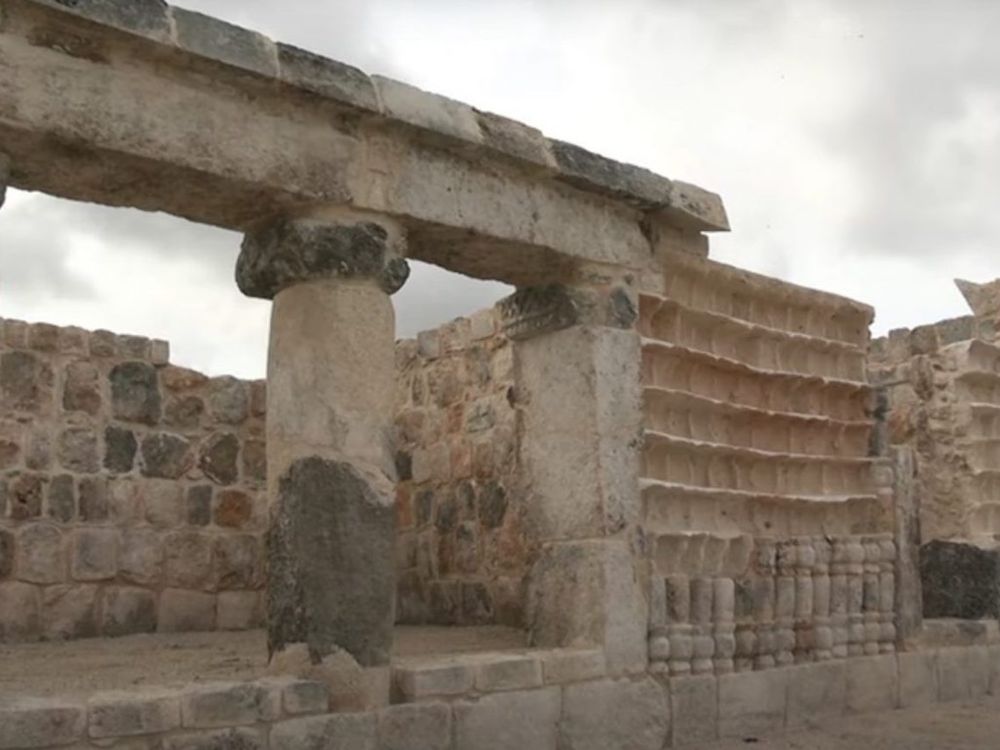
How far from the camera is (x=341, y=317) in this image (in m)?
4.32

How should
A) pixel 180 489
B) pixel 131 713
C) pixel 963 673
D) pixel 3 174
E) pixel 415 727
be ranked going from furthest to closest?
pixel 180 489 < pixel 963 673 < pixel 415 727 < pixel 3 174 < pixel 131 713

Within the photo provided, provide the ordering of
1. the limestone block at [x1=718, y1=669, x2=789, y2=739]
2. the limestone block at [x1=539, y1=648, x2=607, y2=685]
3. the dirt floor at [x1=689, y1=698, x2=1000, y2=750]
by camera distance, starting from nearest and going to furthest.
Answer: the limestone block at [x1=539, y1=648, x2=607, y2=685] → the dirt floor at [x1=689, y1=698, x2=1000, y2=750] → the limestone block at [x1=718, y1=669, x2=789, y2=739]

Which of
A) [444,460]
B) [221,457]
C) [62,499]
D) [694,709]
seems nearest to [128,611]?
[62,499]

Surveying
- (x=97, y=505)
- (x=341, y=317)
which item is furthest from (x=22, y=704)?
(x=97, y=505)

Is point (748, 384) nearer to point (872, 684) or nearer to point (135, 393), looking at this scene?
point (872, 684)

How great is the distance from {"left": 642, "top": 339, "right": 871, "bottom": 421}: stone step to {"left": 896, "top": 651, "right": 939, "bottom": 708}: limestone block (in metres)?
1.34

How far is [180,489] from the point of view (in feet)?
21.9

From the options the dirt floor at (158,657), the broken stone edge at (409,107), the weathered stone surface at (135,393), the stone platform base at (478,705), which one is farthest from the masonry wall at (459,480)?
the weathered stone surface at (135,393)

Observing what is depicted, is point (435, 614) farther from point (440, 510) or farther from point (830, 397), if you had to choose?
point (830, 397)

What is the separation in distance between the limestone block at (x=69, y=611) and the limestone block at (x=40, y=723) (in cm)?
271

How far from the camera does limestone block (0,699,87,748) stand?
3.42m

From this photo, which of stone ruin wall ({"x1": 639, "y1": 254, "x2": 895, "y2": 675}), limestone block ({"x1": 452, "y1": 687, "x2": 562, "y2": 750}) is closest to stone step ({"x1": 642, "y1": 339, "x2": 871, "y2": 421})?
stone ruin wall ({"x1": 639, "y1": 254, "x2": 895, "y2": 675})

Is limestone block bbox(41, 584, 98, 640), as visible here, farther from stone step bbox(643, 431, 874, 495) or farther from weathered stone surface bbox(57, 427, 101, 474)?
stone step bbox(643, 431, 874, 495)

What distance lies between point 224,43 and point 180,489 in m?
3.36
